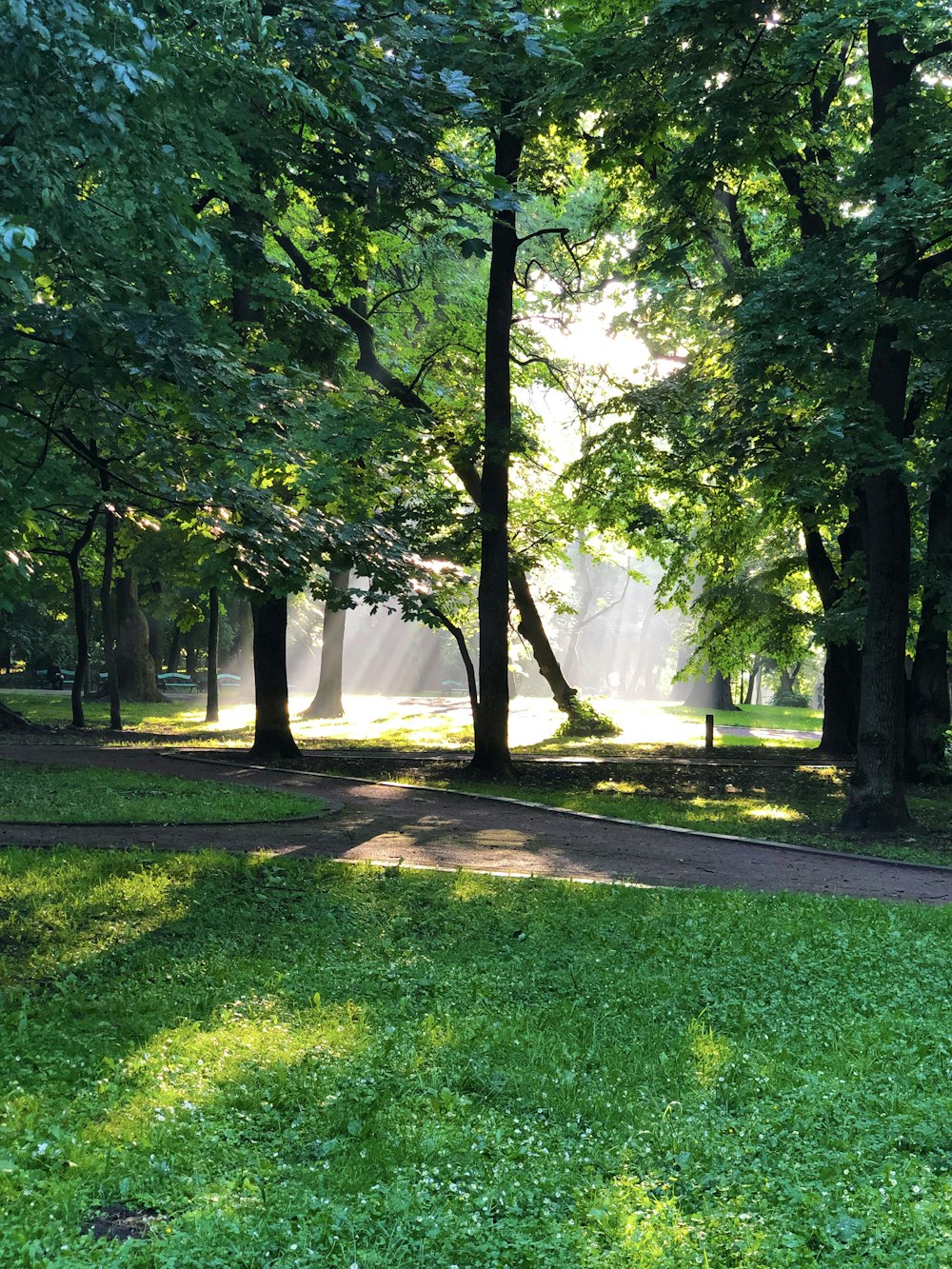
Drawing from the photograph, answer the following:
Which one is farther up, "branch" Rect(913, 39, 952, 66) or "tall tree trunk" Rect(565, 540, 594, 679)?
"branch" Rect(913, 39, 952, 66)

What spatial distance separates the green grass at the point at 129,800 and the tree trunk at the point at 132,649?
59.4 feet

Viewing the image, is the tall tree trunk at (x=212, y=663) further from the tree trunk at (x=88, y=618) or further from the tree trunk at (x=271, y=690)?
the tree trunk at (x=271, y=690)

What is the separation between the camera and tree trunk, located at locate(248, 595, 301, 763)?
18.5 meters

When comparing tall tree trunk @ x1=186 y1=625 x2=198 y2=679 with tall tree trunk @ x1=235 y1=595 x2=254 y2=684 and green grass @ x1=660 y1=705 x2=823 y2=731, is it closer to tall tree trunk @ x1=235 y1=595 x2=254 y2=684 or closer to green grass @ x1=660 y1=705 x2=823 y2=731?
tall tree trunk @ x1=235 y1=595 x2=254 y2=684

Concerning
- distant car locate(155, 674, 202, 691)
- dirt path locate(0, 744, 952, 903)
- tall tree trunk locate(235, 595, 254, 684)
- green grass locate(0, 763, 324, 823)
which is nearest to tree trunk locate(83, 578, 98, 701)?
distant car locate(155, 674, 202, 691)

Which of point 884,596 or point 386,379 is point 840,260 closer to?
point 884,596

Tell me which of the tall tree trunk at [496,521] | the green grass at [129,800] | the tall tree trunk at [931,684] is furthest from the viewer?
the tall tree trunk at [931,684]

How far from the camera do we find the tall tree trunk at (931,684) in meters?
17.6

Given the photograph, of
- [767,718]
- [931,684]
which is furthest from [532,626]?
[767,718]

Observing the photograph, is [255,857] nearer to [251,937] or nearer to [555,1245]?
[251,937]

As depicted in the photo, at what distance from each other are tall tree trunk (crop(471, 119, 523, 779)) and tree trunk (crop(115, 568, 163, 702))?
18.4 meters

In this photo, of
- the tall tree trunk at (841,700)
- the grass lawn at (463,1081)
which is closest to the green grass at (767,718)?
the tall tree trunk at (841,700)

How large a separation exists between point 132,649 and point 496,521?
20.5m

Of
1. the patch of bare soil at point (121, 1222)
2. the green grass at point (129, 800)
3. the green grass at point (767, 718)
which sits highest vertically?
the green grass at point (129, 800)
